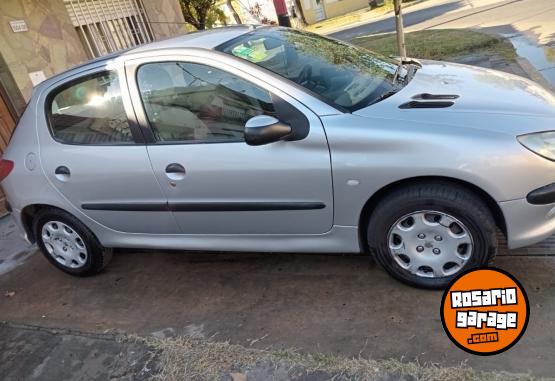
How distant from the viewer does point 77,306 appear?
356cm

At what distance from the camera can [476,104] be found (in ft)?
8.64

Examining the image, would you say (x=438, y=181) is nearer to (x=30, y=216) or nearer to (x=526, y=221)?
(x=526, y=221)

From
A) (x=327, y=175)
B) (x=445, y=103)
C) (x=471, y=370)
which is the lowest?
(x=471, y=370)

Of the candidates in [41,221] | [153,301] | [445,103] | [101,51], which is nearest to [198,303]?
[153,301]

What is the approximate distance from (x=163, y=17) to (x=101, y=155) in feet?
21.9

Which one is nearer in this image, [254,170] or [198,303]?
[254,170]

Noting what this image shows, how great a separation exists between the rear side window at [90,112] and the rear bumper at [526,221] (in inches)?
91.4

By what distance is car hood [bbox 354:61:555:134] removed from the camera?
2.49 meters

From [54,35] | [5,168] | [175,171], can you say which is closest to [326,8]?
[54,35]

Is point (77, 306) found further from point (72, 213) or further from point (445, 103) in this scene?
point (445, 103)

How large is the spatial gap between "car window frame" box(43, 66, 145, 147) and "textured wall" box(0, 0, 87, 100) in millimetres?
3268

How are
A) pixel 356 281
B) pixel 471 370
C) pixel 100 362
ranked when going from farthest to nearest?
pixel 356 281 → pixel 100 362 → pixel 471 370

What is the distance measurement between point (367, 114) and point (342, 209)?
1.81 feet

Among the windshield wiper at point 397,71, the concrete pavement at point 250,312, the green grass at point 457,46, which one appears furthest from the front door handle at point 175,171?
the green grass at point 457,46
